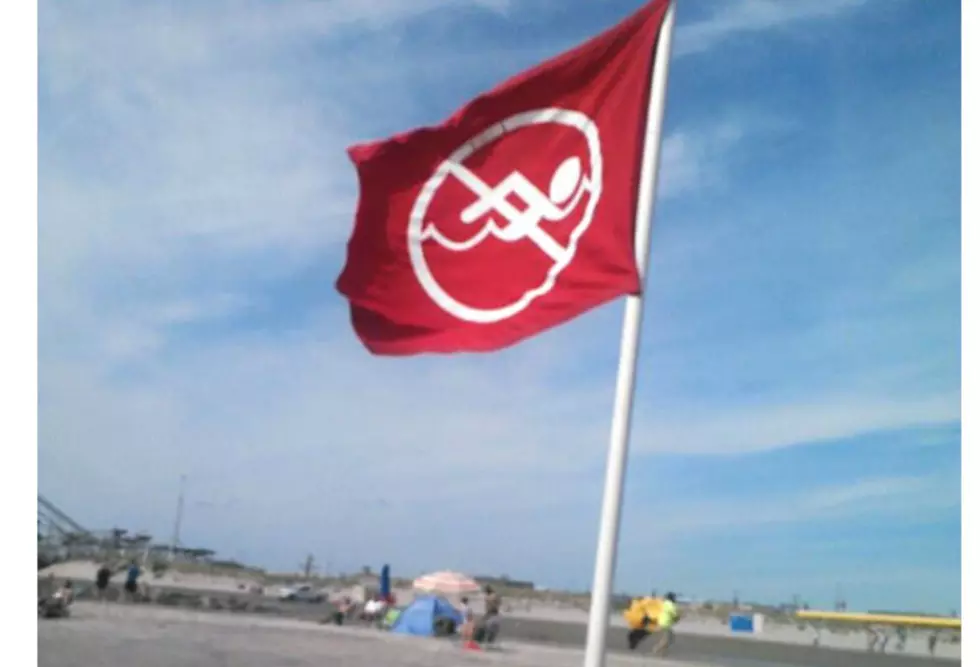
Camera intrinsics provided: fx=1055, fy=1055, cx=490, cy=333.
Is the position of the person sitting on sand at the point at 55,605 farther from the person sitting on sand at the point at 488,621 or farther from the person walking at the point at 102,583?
the person sitting on sand at the point at 488,621

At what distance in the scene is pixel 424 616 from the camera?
1579 cm

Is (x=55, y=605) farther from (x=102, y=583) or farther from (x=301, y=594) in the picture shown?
(x=301, y=594)

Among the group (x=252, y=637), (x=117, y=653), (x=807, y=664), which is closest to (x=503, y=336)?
(x=117, y=653)

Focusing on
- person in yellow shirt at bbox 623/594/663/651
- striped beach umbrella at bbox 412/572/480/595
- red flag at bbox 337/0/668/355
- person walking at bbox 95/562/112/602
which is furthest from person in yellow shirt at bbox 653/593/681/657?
person walking at bbox 95/562/112/602

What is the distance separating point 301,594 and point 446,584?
1261 cm

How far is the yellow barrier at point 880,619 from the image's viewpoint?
14916 mm

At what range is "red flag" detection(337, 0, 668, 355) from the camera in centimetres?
464

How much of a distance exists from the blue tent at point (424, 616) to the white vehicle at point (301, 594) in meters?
12.8

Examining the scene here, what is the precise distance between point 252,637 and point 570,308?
9425 mm

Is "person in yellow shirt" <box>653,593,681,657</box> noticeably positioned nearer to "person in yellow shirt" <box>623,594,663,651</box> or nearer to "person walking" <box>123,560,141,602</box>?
"person in yellow shirt" <box>623,594,663,651</box>

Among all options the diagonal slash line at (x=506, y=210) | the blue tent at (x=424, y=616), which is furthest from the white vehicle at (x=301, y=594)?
the diagonal slash line at (x=506, y=210)

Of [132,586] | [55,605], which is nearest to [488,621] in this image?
[55,605]

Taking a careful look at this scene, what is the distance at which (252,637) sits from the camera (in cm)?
1266

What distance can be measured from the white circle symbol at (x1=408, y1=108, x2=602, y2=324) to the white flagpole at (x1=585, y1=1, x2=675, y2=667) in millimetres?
300
